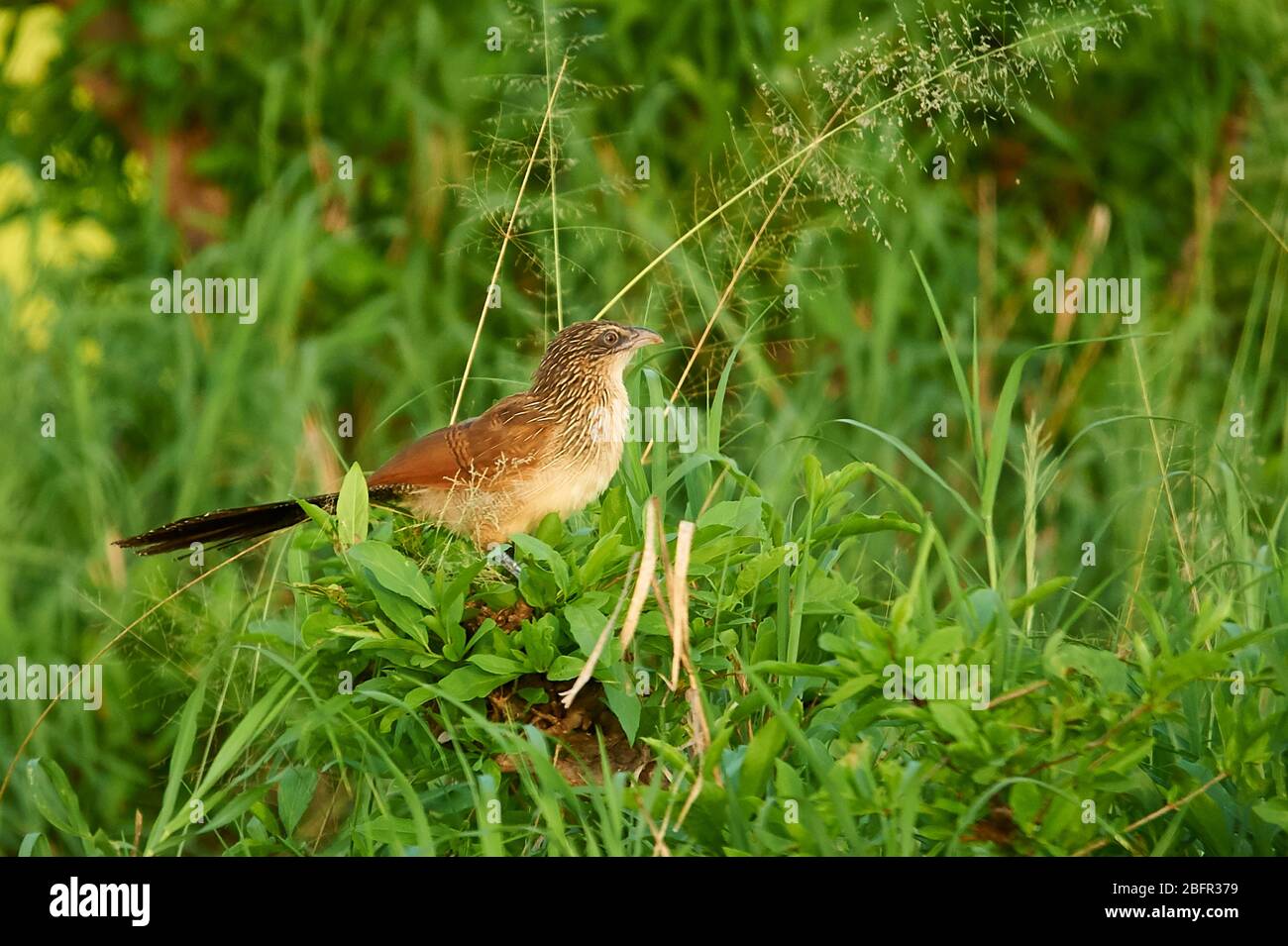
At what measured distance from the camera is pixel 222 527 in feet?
10.9

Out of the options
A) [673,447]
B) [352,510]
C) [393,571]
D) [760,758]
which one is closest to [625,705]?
[760,758]

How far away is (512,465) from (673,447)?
440 mm

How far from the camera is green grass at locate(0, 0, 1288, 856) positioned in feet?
9.41

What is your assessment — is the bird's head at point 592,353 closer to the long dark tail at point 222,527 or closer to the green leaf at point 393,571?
the long dark tail at point 222,527

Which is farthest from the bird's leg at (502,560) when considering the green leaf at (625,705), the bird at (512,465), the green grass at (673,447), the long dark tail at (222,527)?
the long dark tail at (222,527)

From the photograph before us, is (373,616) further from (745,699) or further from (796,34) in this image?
(796,34)

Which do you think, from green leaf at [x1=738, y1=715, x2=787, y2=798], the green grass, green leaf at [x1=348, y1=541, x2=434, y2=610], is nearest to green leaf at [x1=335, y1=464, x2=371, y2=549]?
the green grass

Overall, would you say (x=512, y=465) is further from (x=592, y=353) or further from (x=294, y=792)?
(x=294, y=792)

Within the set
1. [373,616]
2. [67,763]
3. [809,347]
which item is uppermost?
[809,347]

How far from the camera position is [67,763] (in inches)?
208

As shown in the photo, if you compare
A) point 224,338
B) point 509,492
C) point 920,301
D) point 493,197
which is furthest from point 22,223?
point 509,492

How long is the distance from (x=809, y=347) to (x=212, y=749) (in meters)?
2.99

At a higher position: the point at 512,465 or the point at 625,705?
the point at 512,465
